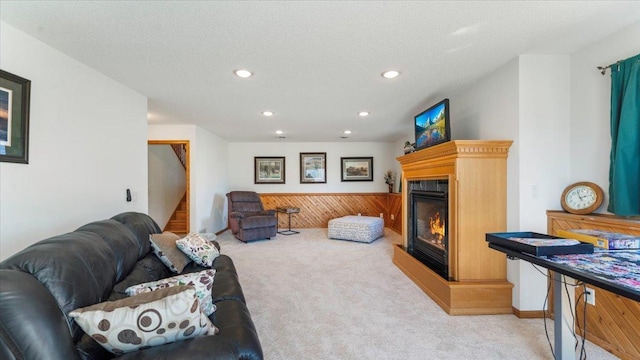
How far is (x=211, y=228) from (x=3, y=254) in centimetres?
395

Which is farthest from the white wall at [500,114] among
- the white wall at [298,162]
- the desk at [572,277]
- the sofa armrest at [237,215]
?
the sofa armrest at [237,215]

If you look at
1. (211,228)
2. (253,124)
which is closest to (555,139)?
(253,124)

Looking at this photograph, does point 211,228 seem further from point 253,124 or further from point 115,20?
point 115,20

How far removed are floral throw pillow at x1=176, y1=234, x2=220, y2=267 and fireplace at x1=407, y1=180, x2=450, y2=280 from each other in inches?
90.2

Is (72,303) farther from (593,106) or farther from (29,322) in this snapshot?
(593,106)

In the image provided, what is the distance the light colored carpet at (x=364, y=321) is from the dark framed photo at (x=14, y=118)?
2.13 meters

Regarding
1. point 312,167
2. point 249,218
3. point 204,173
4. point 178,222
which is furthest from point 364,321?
point 178,222

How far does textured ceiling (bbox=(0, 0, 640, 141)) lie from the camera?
165cm

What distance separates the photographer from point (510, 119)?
8.07 feet

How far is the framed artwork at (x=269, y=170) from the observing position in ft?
23.2

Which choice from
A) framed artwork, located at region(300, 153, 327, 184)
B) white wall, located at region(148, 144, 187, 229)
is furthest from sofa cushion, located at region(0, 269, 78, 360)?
framed artwork, located at region(300, 153, 327, 184)

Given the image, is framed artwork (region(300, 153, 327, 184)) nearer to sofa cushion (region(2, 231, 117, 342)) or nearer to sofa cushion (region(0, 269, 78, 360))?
sofa cushion (region(2, 231, 117, 342))

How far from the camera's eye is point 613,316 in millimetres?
1895

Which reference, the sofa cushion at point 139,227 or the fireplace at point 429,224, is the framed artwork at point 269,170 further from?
the sofa cushion at point 139,227
